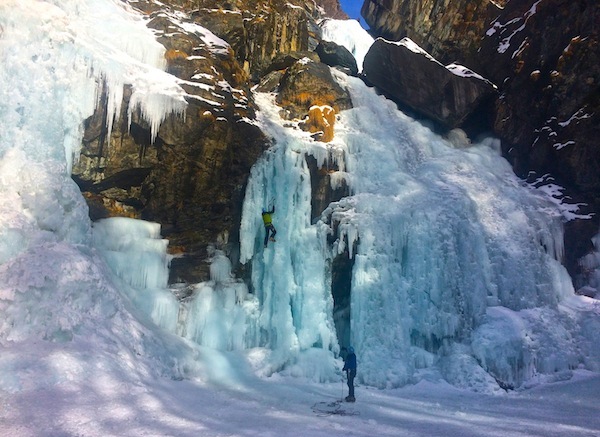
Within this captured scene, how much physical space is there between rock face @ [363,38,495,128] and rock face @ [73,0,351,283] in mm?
5178

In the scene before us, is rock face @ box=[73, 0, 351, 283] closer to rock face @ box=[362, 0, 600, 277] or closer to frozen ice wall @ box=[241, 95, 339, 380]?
frozen ice wall @ box=[241, 95, 339, 380]

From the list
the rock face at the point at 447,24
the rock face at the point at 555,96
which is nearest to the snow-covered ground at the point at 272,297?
the rock face at the point at 555,96

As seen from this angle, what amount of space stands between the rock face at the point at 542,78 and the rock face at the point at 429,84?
54.1 inches

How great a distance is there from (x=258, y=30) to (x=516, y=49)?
37.3 ft

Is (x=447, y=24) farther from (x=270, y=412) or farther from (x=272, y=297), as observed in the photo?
(x=270, y=412)

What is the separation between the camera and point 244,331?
45.4 feet

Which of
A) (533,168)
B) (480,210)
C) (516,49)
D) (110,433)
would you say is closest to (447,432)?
(110,433)

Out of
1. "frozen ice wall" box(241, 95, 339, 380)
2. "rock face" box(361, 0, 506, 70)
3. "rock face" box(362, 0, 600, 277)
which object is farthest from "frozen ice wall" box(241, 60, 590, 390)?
"rock face" box(361, 0, 506, 70)

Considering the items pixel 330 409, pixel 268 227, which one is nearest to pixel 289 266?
pixel 268 227

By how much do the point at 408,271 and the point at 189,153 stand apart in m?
7.73

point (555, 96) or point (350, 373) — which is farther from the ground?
point (555, 96)

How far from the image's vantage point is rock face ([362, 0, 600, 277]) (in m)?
17.5

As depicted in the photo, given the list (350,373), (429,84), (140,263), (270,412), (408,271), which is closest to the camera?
(270,412)

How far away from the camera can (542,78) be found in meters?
19.0
